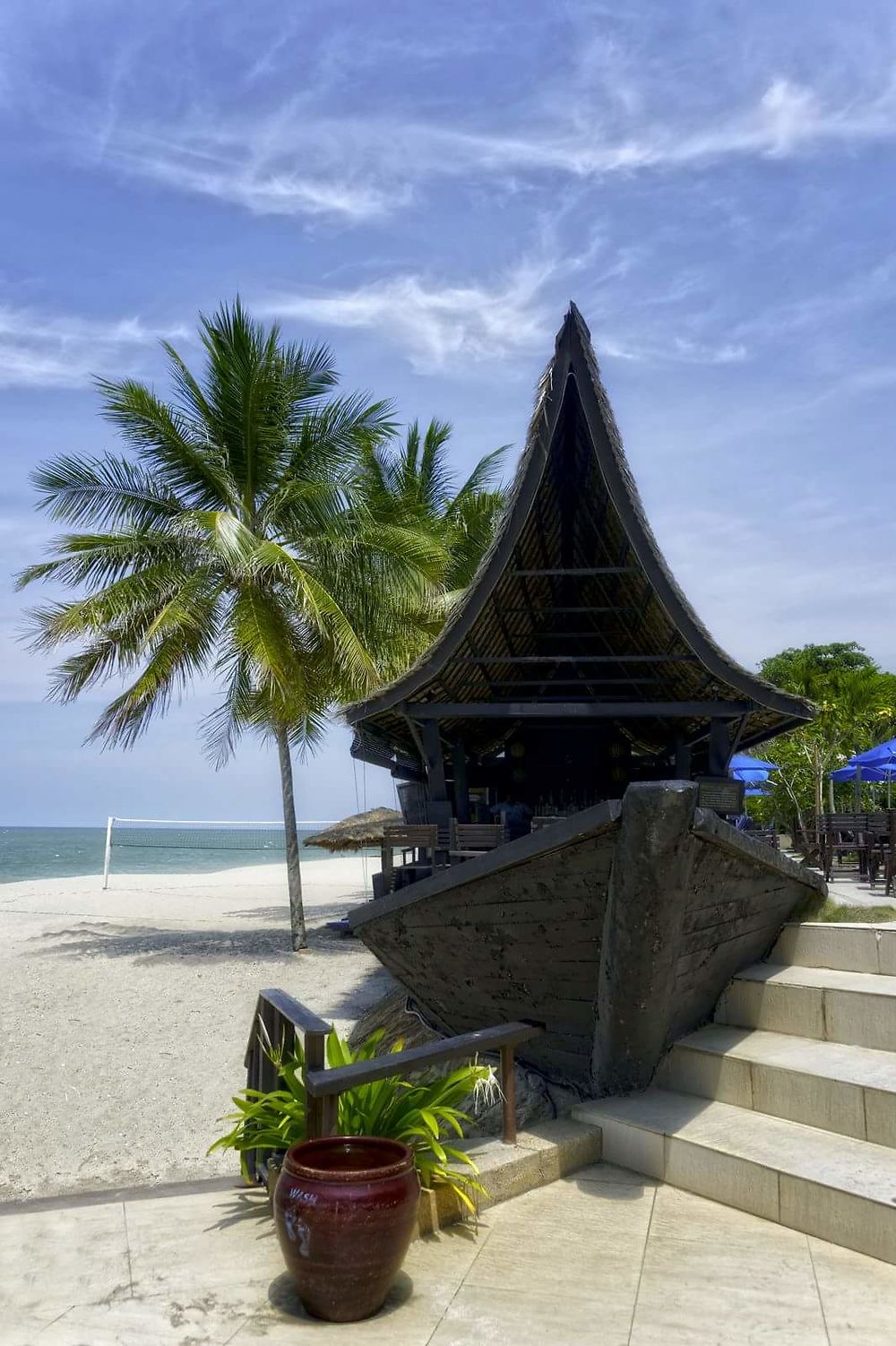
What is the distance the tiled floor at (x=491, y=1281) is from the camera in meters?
3.85

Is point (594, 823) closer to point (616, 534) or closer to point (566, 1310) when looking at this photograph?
point (566, 1310)

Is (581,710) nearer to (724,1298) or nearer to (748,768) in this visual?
(724,1298)

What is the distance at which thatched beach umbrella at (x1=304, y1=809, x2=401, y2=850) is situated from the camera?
20.5 m

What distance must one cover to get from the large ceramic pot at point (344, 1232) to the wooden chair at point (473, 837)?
299cm

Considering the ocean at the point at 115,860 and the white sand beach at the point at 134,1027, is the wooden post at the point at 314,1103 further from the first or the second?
the ocean at the point at 115,860

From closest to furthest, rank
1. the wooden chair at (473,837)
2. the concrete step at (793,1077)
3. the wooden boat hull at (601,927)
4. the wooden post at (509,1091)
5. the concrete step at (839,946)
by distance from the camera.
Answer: the wooden boat hull at (601,927) < the concrete step at (793,1077) < the wooden post at (509,1091) < the concrete step at (839,946) < the wooden chair at (473,837)

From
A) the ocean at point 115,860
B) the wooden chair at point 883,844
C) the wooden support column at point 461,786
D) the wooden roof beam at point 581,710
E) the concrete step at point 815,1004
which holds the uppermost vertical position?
the wooden roof beam at point 581,710

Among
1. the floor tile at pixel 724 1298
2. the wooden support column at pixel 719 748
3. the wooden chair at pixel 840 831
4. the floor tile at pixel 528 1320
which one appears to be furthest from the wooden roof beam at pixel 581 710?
the wooden chair at pixel 840 831

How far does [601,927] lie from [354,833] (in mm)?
15587

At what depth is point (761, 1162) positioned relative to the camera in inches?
199

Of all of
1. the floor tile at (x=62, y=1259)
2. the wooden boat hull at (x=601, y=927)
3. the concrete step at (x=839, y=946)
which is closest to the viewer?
the floor tile at (x=62, y=1259)

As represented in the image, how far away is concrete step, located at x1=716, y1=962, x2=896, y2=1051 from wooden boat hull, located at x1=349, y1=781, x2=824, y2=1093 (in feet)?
0.60

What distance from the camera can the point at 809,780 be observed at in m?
24.8

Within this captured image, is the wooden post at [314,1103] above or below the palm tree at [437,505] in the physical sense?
below
